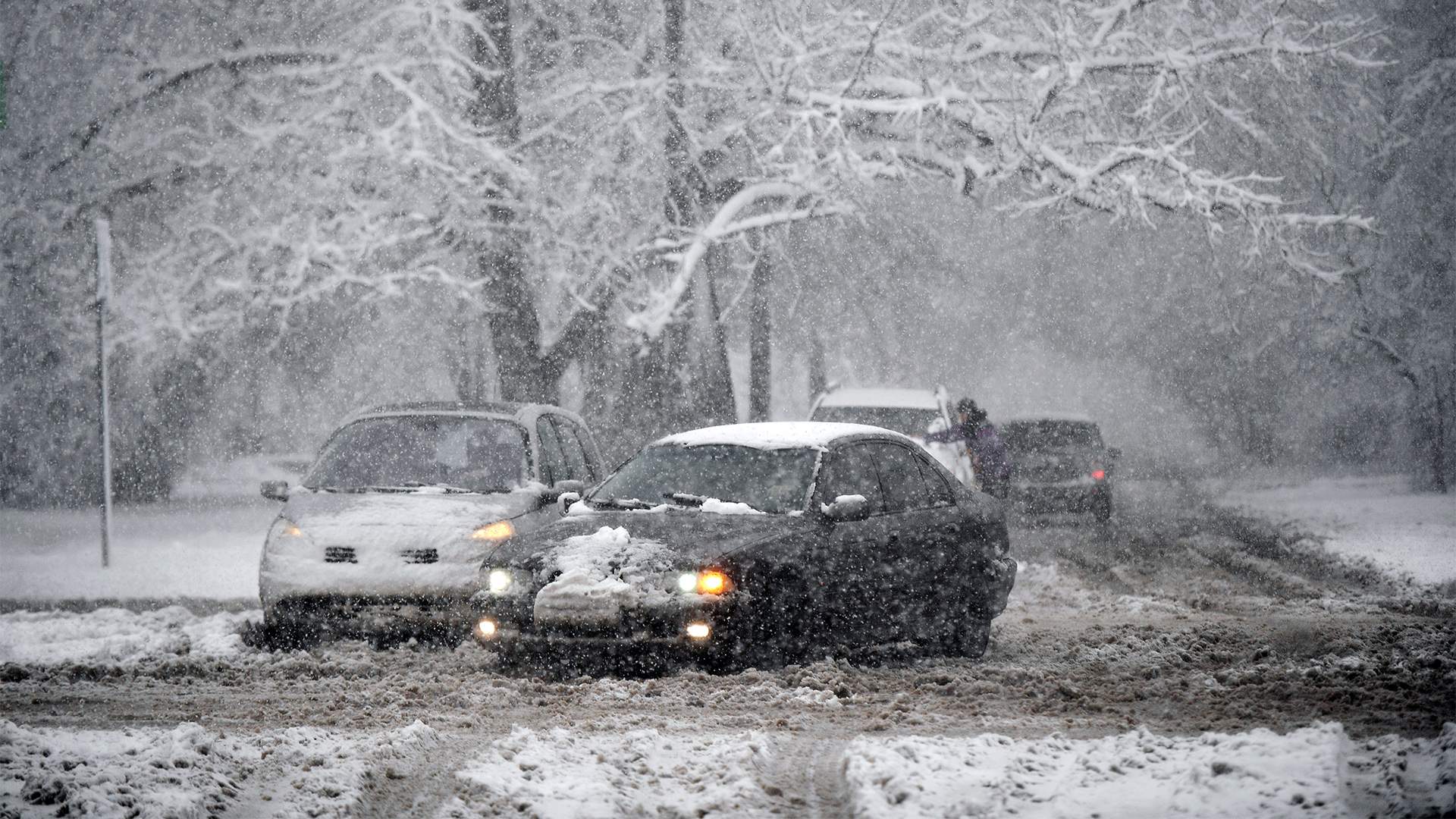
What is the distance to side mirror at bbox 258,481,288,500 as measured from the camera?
10.7m

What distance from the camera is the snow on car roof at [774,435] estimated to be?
9516 millimetres

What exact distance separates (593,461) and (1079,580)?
499 cm

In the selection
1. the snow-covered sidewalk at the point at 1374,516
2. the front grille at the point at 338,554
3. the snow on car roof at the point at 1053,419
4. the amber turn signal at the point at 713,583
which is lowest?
the snow-covered sidewalk at the point at 1374,516

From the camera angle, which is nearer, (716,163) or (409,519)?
(409,519)

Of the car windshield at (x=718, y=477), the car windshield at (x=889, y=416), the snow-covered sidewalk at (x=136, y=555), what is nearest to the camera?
the car windshield at (x=718, y=477)

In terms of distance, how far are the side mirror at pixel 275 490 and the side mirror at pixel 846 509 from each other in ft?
13.3

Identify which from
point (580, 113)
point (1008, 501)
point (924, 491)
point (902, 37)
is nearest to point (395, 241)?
point (580, 113)

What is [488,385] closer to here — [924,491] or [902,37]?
[902,37]

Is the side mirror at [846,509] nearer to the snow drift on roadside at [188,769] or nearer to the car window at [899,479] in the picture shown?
the car window at [899,479]

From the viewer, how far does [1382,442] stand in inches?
1256

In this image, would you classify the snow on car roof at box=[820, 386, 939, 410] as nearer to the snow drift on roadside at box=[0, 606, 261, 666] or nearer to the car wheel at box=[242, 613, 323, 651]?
the snow drift on roadside at box=[0, 606, 261, 666]

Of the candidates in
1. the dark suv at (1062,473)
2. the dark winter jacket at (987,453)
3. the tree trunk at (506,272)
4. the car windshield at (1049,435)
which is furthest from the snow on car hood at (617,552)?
the car windshield at (1049,435)

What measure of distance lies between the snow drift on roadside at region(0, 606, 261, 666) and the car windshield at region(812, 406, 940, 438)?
7807mm

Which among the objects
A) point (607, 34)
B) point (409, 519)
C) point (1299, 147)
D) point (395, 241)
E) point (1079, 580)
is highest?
point (607, 34)
